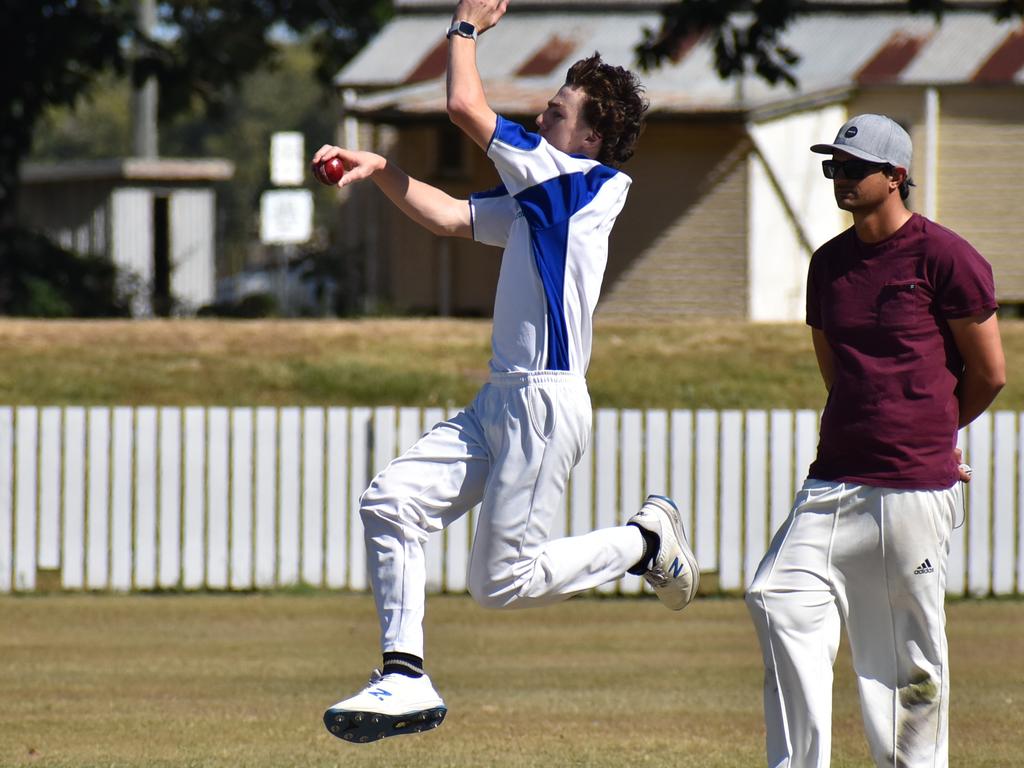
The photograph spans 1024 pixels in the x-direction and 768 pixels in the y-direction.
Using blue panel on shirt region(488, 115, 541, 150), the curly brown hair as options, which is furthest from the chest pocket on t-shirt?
blue panel on shirt region(488, 115, 541, 150)

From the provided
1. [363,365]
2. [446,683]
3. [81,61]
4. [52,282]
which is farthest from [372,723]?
[52,282]

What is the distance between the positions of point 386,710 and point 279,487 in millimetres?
7146

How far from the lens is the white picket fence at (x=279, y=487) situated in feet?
40.6

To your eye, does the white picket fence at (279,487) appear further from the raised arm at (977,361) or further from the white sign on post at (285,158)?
the white sign on post at (285,158)

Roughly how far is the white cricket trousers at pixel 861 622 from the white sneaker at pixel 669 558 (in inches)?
31.1

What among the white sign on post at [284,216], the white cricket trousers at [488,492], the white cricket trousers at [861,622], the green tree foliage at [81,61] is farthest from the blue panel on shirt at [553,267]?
the white sign on post at [284,216]

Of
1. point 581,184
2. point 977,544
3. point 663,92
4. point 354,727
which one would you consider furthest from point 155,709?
point 663,92

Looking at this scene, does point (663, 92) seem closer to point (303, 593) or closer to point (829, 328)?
point (303, 593)

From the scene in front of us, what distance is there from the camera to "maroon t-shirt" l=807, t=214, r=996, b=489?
17.2 ft

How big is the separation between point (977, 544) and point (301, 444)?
15.0ft

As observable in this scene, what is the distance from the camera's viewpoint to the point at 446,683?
930 centimetres

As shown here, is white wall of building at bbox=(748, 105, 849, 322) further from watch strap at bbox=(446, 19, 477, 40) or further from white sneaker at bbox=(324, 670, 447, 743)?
white sneaker at bbox=(324, 670, 447, 743)

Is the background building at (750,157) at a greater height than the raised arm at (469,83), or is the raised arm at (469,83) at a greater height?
the background building at (750,157)

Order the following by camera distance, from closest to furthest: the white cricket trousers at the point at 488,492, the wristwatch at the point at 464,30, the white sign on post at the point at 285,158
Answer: the wristwatch at the point at 464,30 < the white cricket trousers at the point at 488,492 < the white sign on post at the point at 285,158
